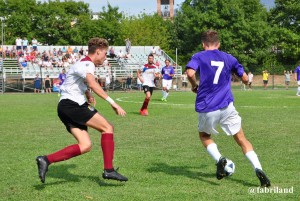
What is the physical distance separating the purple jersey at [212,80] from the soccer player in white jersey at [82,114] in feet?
3.91

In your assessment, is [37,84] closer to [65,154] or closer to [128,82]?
[128,82]


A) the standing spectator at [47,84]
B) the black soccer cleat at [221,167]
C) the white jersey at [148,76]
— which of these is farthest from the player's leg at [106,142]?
the standing spectator at [47,84]

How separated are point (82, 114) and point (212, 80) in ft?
5.92

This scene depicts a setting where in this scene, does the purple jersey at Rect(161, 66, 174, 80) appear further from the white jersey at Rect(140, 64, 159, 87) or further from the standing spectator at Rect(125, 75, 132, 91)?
the standing spectator at Rect(125, 75, 132, 91)

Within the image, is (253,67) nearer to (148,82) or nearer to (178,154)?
(148,82)

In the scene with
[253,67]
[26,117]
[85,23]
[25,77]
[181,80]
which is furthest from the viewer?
[85,23]

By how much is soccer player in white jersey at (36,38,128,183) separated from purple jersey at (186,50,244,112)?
3.91 feet

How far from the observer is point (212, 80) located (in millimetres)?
7156

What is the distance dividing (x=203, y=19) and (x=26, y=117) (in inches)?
1943

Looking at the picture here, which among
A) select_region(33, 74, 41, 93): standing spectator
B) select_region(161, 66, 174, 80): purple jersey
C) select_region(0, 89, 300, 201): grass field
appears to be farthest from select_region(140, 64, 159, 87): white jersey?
select_region(33, 74, 41, 93): standing spectator

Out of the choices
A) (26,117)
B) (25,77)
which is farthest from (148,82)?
(25,77)

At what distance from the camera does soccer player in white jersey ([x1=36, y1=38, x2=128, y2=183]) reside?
23.0 feet

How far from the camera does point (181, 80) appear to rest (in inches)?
1996

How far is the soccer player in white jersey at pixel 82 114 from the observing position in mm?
6996
